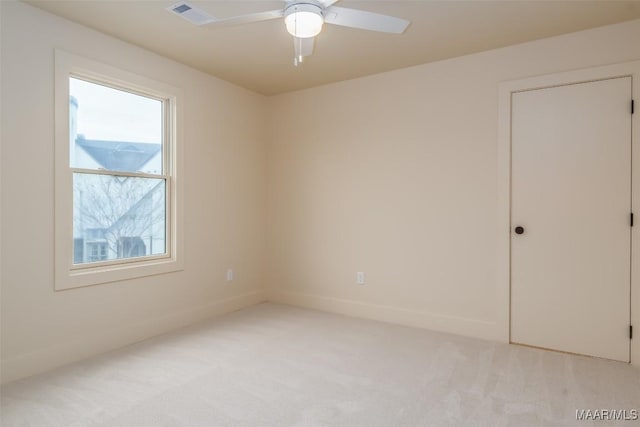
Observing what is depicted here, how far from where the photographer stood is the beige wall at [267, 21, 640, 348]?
3164 mm

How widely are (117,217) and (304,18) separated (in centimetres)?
223

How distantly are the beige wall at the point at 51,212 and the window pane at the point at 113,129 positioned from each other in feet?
0.72

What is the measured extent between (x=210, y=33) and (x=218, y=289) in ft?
8.07

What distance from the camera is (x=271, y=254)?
→ 14.8 ft

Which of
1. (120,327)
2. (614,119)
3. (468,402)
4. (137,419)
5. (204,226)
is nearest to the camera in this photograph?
(137,419)

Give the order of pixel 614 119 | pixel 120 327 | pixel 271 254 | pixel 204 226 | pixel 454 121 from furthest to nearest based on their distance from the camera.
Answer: pixel 271 254 < pixel 204 226 < pixel 454 121 < pixel 120 327 < pixel 614 119

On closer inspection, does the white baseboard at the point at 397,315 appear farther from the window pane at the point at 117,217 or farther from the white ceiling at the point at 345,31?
the white ceiling at the point at 345,31

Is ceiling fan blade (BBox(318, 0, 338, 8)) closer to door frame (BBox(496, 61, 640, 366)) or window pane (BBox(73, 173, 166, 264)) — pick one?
door frame (BBox(496, 61, 640, 366))

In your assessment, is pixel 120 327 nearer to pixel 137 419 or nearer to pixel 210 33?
pixel 137 419

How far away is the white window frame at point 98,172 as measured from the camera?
2.64 meters

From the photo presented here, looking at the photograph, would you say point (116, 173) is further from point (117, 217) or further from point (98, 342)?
point (98, 342)

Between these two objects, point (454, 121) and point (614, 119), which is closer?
point (614, 119)

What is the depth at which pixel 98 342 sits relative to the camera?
286cm

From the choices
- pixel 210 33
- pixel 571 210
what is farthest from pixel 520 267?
pixel 210 33
